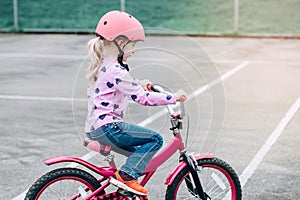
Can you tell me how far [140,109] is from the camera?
9.74 meters

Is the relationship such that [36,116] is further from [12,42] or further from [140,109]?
[12,42]

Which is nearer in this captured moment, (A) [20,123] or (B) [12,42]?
(A) [20,123]

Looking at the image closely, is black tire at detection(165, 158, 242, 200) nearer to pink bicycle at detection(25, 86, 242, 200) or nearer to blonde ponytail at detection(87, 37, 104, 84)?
pink bicycle at detection(25, 86, 242, 200)

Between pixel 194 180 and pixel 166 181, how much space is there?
20 centimetres

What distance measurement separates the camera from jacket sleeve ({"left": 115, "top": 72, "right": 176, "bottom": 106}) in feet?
15.8

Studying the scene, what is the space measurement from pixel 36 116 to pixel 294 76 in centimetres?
546

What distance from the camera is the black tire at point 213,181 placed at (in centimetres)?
519

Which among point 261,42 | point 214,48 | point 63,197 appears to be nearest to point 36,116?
point 63,197

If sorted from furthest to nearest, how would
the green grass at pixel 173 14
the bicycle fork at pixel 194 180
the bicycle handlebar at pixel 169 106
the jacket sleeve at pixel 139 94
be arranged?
the green grass at pixel 173 14
the bicycle fork at pixel 194 180
the bicycle handlebar at pixel 169 106
the jacket sleeve at pixel 139 94

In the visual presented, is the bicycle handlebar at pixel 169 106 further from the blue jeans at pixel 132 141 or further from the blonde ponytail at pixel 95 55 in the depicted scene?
Result: the blonde ponytail at pixel 95 55

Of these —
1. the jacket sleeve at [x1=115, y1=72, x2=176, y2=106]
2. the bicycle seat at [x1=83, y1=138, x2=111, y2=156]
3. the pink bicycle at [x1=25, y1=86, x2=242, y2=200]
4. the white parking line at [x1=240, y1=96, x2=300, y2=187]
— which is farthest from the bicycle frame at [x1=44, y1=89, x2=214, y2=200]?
the white parking line at [x1=240, y1=96, x2=300, y2=187]

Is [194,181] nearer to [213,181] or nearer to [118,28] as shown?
[213,181]

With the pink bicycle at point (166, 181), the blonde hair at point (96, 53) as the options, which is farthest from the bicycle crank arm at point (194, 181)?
the blonde hair at point (96, 53)

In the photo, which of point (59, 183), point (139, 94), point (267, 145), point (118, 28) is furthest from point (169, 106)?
point (267, 145)
